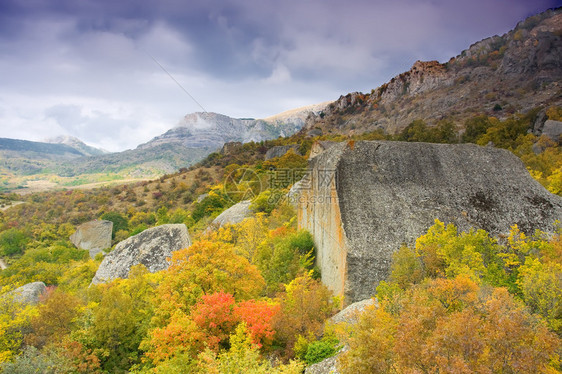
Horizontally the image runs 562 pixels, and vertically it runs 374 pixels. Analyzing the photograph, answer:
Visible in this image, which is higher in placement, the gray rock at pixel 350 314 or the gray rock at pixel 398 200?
the gray rock at pixel 398 200

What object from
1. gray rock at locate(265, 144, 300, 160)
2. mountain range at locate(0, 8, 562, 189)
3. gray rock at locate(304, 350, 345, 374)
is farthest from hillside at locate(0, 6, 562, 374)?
gray rock at locate(265, 144, 300, 160)

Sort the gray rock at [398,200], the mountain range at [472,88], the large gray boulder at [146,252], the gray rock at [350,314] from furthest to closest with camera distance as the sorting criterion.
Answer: the mountain range at [472,88]
the large gray boulder at [146,252]
the gray rock at [398,200]
the gray rock at [350,314]

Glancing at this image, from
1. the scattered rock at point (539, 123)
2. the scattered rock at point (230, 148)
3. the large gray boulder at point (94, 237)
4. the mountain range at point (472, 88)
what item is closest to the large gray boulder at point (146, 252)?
the large gray boulder at point (94, 237)

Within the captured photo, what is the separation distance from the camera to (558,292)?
26.9 feet

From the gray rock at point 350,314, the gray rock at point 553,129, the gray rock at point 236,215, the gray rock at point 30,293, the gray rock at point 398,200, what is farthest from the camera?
the gray rock at point 236,215

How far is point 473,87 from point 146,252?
82.8 m

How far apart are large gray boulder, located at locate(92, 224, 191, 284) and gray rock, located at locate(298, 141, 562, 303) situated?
989cm

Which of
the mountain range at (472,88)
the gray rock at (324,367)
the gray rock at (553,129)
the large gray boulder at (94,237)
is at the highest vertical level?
the mountain range at (472,88)

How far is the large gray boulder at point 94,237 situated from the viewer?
43.7 meters

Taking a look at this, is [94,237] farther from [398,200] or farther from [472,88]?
[472,88]

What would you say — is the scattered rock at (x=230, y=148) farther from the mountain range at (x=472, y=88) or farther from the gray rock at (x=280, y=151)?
the mountain range at (x=472, y=88)

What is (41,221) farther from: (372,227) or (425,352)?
(425,352)

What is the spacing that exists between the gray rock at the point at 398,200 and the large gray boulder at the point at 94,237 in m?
38.8

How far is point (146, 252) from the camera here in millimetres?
20031
